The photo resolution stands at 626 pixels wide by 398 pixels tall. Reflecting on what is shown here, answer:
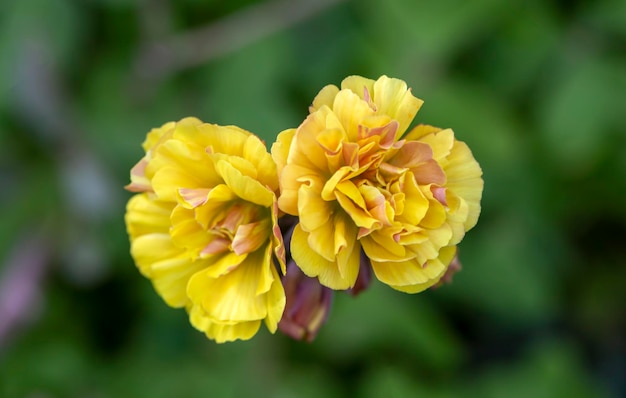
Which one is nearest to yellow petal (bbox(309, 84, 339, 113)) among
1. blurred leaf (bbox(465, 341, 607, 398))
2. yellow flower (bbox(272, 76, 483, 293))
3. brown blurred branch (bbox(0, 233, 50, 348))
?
yellow flower (bbox(272, 76, 483, 293))

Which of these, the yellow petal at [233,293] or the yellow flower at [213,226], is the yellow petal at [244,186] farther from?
the yellow petal at [233,293]

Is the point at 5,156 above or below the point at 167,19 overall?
below

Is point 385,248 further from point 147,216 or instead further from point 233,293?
point 147,216

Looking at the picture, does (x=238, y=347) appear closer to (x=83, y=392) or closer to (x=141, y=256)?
(x=83, y=392)

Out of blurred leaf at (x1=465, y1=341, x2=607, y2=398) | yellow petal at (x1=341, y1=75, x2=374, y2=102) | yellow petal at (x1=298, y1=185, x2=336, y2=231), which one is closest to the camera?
yellow petal at (x1=298, y1=185, x2=336, y2=231)

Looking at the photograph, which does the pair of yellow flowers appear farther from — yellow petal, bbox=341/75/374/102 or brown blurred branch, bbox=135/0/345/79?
brown blurred branch, bbox=135/0/345/79

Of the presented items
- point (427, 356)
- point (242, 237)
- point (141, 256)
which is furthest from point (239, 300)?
point (427, 356)

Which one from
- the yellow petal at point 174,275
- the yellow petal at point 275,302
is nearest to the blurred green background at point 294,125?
the yellow petal at point 174,275
